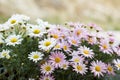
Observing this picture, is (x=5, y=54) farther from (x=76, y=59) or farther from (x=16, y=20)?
(x=76, y=59)

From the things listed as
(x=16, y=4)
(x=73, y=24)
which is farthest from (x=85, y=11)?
(x=73, y=24)

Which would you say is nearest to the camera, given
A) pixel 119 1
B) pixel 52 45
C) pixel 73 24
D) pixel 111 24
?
pixel 52 45

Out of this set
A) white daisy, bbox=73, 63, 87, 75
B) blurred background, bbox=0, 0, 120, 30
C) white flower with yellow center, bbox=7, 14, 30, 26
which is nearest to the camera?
white daisy, bbox=73, 63, 87, 75

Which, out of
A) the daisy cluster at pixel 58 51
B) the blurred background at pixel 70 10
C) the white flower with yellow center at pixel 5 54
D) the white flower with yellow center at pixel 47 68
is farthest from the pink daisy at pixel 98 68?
the blurred background at pixel 70 10

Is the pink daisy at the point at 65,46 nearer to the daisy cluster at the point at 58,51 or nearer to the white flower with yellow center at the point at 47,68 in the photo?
the daisy cluster at the point at 58,51

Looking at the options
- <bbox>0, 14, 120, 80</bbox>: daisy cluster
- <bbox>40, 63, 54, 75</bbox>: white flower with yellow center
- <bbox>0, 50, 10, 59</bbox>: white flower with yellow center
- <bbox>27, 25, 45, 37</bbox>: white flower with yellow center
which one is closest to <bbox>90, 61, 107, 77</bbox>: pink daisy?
<bbox>0, 14, 120, 80</bbox>: daisy cluster

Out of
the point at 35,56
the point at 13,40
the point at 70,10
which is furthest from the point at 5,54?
the point at 70,10

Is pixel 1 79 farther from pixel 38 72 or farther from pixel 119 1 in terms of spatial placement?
pixel 119 1

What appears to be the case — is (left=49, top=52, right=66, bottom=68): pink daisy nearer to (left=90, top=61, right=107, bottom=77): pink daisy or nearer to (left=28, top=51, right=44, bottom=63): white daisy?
(left=28, top=51, right=44, bottom=63): white daisy
